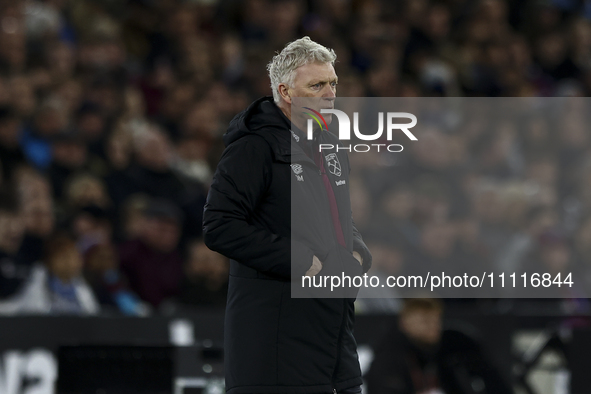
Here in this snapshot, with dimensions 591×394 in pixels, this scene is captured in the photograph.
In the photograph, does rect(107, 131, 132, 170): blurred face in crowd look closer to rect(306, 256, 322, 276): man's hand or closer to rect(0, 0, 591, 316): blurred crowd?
rect(0, 0, 591, 316): blurred crowd

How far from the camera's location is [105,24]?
25.8 feet

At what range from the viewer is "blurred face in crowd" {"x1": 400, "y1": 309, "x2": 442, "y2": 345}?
16.3 ft

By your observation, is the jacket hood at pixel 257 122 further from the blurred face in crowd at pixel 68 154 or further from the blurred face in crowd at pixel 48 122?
the blurred face in crowd at pixel 48 122

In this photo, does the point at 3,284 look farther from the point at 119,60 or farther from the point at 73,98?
the point at 119,60

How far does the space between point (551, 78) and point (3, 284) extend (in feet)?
22.5

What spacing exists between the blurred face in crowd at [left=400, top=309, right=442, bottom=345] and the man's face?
271 cm

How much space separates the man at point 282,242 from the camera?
7.82 feet

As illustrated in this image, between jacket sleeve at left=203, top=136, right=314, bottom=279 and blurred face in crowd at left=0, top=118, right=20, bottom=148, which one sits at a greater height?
blurred face in crowd at left=0, top=118, right=20, bottom=148

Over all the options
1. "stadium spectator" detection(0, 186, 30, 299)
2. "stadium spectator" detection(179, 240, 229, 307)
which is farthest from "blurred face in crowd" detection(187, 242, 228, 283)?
"stadium spectator" detection(0, 186, 30, 299)

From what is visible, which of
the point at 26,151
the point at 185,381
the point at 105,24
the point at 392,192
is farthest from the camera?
the point at 105,24

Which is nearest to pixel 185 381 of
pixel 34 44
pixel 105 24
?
pixel 34 44

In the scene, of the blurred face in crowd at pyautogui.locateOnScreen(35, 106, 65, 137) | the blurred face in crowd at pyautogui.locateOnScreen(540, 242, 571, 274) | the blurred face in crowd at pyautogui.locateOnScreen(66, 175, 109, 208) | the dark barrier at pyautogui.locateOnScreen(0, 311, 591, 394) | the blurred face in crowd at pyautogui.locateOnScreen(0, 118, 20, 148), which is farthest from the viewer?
the blurred face in crowd at pyautogui.locateOnScreen(35, 106, 65, 137)

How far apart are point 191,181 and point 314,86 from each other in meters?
4.47

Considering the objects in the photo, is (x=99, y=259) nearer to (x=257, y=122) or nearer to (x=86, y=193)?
(x=86, y=193)
